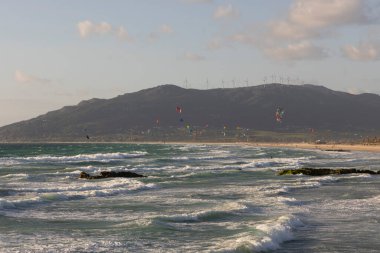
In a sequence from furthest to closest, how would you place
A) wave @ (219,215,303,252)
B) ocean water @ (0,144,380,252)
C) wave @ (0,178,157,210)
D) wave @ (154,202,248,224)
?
1. wave @ (0,178,157,210)
2. wave @ (154,202,248,224)
3. ocean water @ (0,144,380,252)
4. wave @ (219,215,303,252)

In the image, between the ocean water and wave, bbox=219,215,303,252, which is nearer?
wave, bbox=219,215,303,252

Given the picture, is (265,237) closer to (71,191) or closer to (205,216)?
(205,216)

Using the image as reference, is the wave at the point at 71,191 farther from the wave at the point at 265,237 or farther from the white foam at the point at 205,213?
the wave at the point at 265,237

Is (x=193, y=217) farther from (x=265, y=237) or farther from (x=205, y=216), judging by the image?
(x=265, y=237)

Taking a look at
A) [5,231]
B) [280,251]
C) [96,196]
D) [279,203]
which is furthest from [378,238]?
[96,196]

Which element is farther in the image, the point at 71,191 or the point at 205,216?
the point at 71,191

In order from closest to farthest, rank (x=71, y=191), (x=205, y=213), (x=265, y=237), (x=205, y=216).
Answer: (x=265, y=237) < (x=205, y=216) < (x=205, y=213) < (x=71, y=191)

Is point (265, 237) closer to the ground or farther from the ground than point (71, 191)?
closer to the ground

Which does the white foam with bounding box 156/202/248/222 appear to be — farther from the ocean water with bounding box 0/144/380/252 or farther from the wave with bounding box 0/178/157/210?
the wave with bounding box 0/178/157/210

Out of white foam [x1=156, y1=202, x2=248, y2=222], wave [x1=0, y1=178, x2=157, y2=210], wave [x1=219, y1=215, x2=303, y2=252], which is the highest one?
wave [x1=0, y1=178, x2=157, y2=210]

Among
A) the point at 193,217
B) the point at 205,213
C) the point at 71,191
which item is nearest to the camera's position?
the point at 193,217

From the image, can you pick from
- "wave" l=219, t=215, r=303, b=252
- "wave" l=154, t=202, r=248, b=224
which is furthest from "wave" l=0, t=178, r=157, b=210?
"wave" l=219, t=215, r=303, b=252

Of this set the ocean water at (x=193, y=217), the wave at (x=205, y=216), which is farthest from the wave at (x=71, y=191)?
the wave at (x=205, y=216)

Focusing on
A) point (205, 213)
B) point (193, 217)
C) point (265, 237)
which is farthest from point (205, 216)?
point (265, 237)
